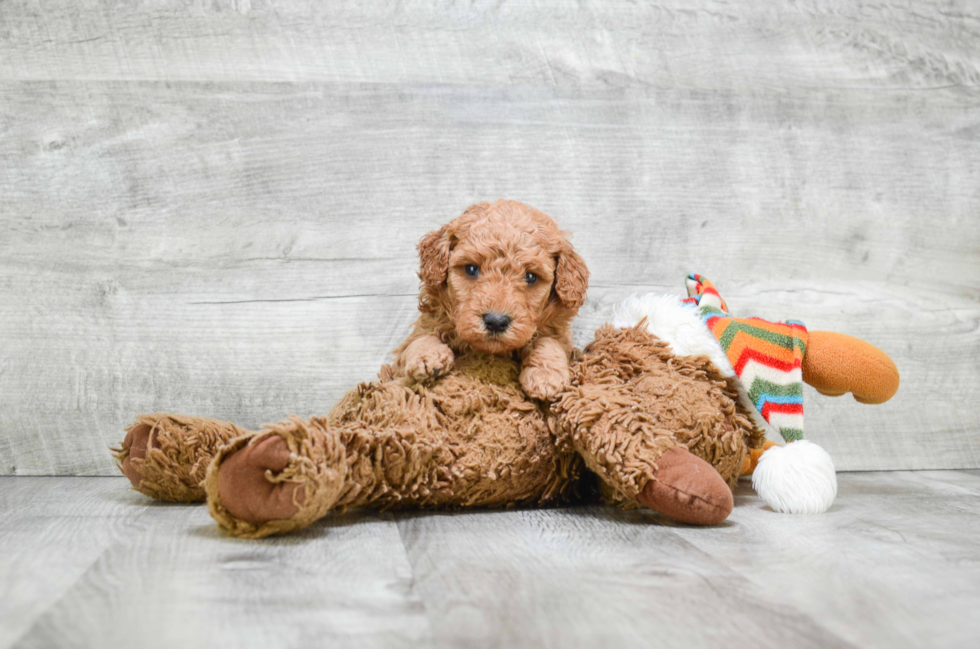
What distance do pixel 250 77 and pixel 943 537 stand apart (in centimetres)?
123

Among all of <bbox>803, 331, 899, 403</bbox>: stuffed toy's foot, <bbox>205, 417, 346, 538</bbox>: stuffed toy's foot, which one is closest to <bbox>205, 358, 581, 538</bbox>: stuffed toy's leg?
<bbox>205, 417, 346, 538</bbox>: stuffed toy's foot

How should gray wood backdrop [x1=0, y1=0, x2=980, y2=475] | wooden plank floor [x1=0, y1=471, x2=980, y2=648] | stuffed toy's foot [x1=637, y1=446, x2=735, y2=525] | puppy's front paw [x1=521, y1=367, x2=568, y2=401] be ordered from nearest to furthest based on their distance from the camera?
wooden plank floor [x1=0, y1=471, x2=980, y2=648]
stuffed toy's foot [x1=637, y1=446, x2=735, y2=525]
puppy's front paw [x1=521, y1=367, x2=568, y2=401]
gray wood backdrop [x1=0, y1=0, x2=980, y2=475]

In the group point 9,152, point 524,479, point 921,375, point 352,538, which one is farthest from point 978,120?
point 9,152

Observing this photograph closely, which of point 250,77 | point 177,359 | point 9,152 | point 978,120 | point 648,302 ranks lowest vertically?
point 177,359

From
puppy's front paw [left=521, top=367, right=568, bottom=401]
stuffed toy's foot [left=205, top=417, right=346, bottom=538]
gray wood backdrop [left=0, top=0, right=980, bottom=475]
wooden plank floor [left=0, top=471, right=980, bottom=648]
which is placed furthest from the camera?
gray wood backdrop [left=0, top=0, right=980, bottom=475]

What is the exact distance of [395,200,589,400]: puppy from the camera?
96cm

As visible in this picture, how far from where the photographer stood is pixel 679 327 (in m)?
1.11

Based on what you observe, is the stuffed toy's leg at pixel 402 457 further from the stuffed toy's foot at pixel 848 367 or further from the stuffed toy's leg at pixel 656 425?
the stuffed toy's foot at pixel 848 367

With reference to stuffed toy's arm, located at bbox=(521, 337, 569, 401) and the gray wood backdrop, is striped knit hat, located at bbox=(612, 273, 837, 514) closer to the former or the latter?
stuffed toy's arm, located at bbox=(521, 337, 569, 401)

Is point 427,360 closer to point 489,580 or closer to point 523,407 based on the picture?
point 523,407

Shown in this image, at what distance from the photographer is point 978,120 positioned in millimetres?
1529

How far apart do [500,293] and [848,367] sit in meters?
0.49

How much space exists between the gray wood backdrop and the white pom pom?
1.42 ft

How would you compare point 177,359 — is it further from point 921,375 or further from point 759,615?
point 921,375
